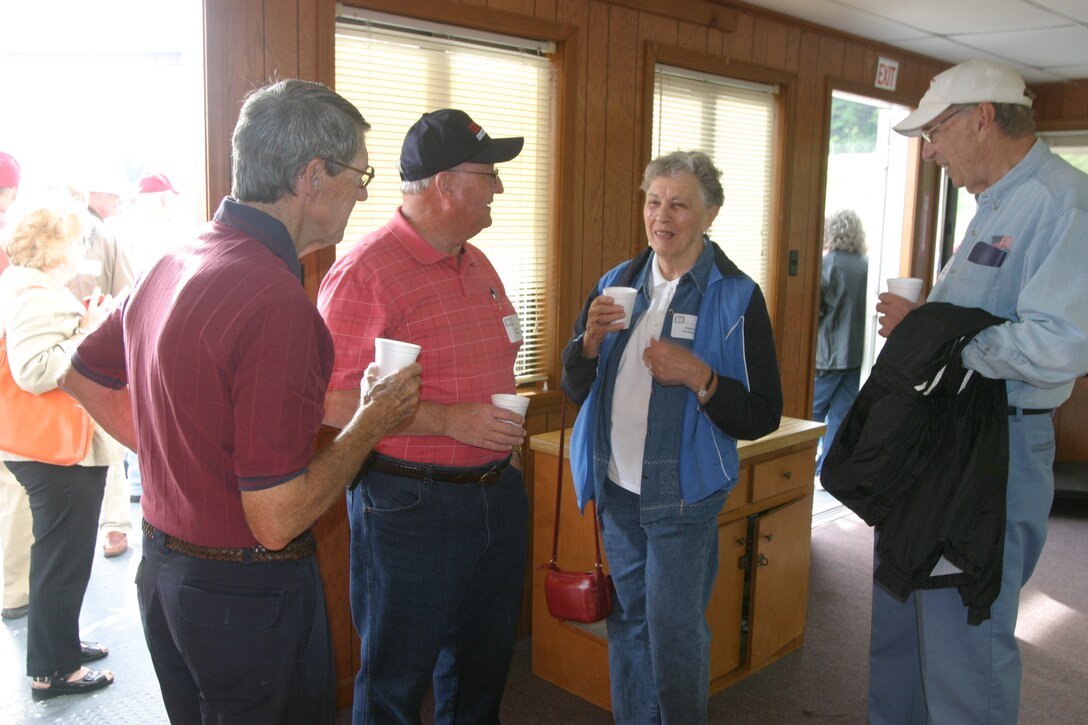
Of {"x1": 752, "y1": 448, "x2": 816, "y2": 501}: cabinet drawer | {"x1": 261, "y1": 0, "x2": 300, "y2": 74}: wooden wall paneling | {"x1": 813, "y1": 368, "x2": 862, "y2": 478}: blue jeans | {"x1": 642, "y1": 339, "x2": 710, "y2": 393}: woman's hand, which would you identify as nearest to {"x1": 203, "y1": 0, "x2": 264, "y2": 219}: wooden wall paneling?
{"x1": 261, "y1": 0, "x2": 300, "y2": 74}: wooden wall paneling

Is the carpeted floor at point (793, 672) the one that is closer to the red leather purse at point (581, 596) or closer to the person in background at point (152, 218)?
the red leather purse at point (581, 596)

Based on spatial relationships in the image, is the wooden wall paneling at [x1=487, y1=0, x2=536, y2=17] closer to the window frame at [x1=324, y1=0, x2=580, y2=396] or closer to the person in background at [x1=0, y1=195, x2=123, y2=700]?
the window frame at [x1=324, y1=0, x2=580, y2=396]

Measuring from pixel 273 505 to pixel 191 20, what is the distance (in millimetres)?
1661

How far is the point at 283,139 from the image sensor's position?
133 centimetres

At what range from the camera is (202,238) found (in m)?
1.35

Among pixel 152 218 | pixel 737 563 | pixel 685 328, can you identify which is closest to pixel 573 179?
pixel 685 328

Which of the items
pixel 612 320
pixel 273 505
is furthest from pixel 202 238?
pixel 612 320

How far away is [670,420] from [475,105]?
1431mm

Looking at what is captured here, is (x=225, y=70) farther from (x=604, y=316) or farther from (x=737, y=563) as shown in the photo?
(x=737, y=563)

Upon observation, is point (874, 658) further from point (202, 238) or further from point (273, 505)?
point (202, 238)

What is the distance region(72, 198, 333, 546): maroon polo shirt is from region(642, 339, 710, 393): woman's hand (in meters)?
0.92

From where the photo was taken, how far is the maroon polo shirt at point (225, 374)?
121 cm

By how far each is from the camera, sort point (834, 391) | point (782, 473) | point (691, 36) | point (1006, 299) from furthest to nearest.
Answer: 1. point (834, 391)
2. point (691, 36)
3. point (782, 473)
4. point (1006, 299)

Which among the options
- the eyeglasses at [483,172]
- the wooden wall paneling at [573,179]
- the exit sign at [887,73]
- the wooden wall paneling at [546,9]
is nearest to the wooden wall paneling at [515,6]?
the wooden wall paneling at [546,9]
